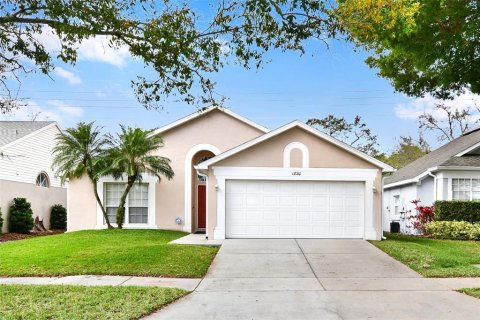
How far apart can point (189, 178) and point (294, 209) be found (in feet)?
20.1

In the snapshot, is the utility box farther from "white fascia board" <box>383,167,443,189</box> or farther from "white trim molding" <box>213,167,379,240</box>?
"white trim molding" <box>213,167,379,240</box>

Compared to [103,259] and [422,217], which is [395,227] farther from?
[103,259]

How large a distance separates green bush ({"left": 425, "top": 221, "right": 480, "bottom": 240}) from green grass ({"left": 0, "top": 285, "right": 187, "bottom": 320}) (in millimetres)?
13572

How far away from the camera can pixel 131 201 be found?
65.7 feet

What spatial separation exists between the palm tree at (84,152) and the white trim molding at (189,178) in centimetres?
327

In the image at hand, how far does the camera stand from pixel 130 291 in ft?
27.0

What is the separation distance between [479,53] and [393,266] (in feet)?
29.7

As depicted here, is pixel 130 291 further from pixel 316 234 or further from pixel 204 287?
pixel 316 234

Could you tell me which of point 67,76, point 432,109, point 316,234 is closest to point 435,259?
point 316,234

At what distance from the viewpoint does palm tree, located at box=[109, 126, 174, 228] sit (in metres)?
→ 18.4

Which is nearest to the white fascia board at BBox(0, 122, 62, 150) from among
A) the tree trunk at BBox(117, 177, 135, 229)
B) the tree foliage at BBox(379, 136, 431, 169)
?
the tree trunk at BBox(117, 177, 135, 229)

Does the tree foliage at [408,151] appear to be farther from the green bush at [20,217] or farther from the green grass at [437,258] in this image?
the green bush at [20,217]

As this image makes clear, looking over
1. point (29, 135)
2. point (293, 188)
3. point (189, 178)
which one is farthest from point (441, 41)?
point (29, 135)

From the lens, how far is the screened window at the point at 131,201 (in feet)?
65.6
